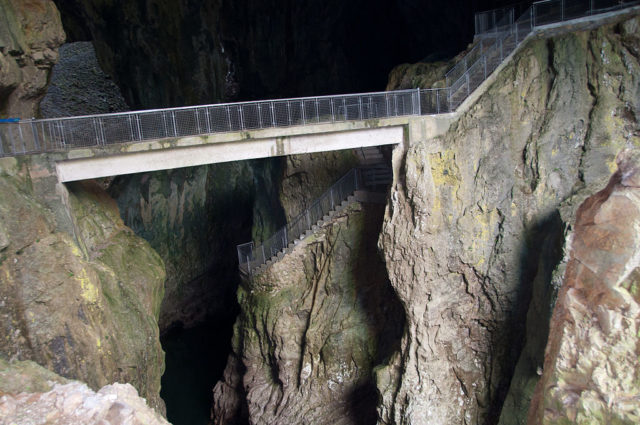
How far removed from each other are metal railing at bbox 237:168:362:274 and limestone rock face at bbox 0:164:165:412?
5333mm

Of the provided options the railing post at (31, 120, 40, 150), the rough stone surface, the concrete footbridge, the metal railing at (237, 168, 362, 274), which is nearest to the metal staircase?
the metal railing at (237, 168, 362, 274)

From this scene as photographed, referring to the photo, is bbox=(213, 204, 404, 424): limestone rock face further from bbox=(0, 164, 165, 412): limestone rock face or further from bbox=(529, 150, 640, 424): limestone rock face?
bbox=(529, 150, 640, 424): limestone rock face

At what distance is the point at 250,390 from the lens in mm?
18500

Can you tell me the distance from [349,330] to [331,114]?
7.56 m

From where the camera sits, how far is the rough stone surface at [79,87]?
21.4 meters

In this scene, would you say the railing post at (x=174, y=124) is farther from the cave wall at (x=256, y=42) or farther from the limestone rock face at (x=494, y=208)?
the cave wall at (x=256, y=42)

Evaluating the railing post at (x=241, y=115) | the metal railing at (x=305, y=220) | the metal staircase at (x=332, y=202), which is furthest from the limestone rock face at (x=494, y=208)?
the railing post at (x=241, y=115)

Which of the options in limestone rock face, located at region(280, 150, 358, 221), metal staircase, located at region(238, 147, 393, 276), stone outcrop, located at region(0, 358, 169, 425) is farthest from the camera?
limestone rock face, located at region(280, 150, 358, 221)

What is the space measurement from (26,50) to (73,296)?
6.42 metres

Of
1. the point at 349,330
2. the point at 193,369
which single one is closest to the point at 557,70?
the point at 349,330

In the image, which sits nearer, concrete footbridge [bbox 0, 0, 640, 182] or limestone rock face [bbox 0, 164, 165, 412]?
limestone rock face [bbox 0, 164, 165, 412]

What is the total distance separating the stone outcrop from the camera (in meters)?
6.27

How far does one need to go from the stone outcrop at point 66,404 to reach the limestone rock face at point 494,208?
9149mm

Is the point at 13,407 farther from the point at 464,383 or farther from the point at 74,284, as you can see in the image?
the point at 464,383
